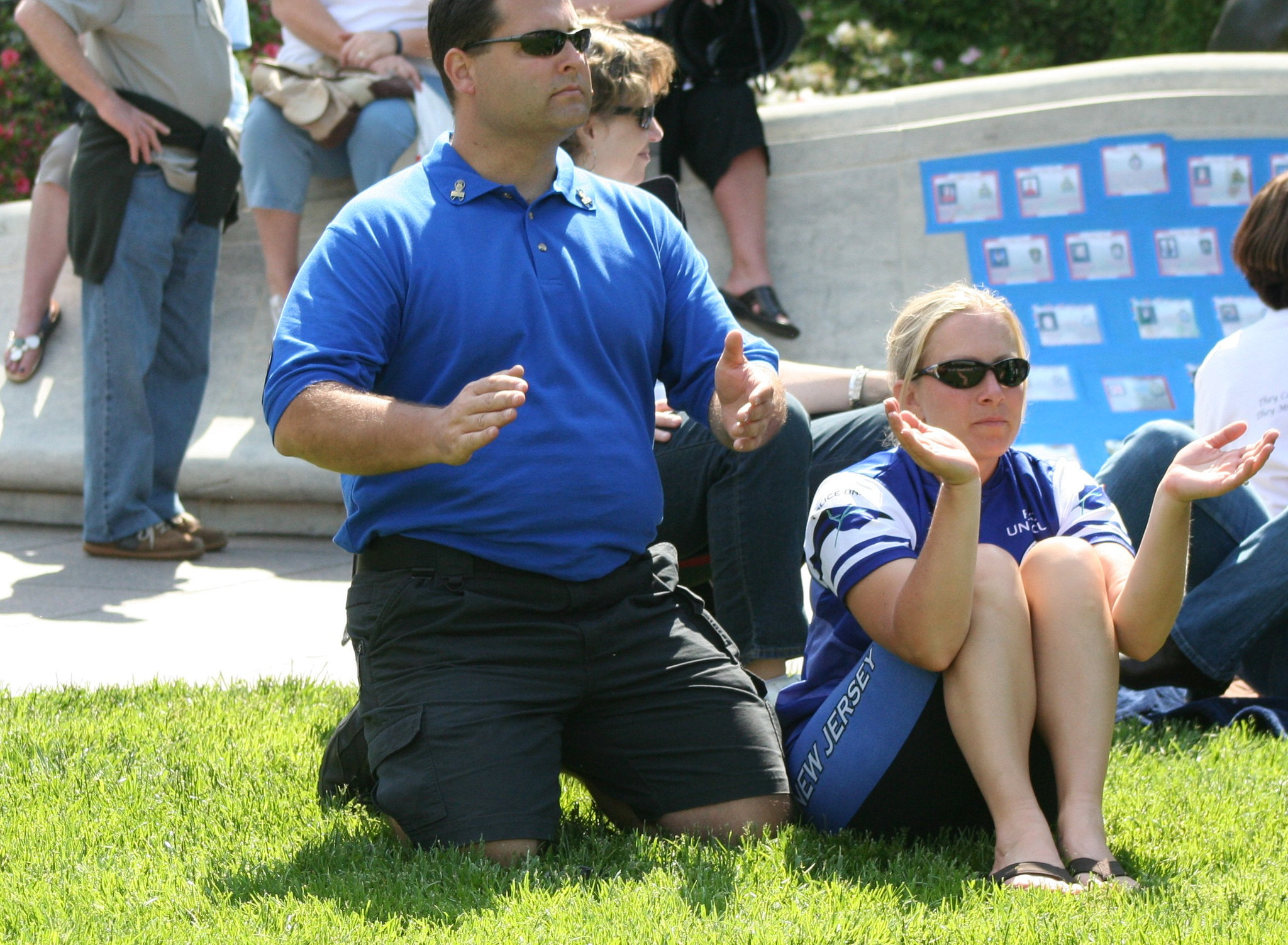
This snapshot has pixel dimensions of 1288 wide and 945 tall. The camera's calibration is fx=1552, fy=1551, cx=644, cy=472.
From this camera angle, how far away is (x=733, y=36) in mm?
7121

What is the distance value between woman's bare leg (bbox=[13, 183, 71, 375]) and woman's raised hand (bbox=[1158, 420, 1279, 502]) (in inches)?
209

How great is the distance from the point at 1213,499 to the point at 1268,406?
0.30 m

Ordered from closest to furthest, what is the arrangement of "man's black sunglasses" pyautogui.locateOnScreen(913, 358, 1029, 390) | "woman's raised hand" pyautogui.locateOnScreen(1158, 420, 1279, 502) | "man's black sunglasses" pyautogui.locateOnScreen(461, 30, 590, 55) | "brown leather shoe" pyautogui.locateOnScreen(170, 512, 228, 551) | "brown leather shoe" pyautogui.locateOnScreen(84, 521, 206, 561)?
"woman's raised hand" pyautogui.locateOnScreen(1158, 420, 1279, 502) < "man's black sunglasses" pyautogui.locateOnScreen(913, 358, 1029, 390) < "man's black sunglasses" pyautogui.locateOnScreen(461, 30, 590, 55) < "brown leather shoe" pyautogui.locateOnScreen(84, 521, 206, 561) < "brown leather shoe" pyautogui.locateOnScreen(170, 512, 228, 551)

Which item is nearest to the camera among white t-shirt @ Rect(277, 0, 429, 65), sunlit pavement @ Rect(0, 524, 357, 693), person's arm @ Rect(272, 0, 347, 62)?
sunlit pavement @ Rect(0, 524, 357, 693)

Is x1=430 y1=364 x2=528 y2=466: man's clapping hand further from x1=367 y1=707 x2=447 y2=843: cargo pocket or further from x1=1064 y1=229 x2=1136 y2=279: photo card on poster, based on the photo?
x1=1064 y1=229 x2=1136 y2=279: photo card on poster

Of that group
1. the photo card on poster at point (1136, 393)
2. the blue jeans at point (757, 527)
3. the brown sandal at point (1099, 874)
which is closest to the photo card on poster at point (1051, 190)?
the photo card on poster at point (1136, 393)

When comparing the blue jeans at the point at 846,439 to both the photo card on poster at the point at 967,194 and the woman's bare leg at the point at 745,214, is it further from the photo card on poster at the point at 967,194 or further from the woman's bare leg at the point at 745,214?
the photo card on poster at the point at 967,194

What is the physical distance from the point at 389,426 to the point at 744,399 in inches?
31.7

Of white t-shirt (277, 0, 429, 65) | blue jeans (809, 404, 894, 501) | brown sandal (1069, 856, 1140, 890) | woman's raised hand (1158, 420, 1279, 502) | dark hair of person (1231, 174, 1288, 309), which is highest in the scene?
white t-shirt (277, 0, 429, 65)

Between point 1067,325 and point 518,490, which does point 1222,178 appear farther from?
point 518,490

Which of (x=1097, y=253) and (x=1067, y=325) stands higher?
(x=1097, y=253)

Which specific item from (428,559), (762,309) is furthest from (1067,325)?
(428,559)

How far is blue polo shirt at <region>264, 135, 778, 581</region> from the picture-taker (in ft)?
10.4

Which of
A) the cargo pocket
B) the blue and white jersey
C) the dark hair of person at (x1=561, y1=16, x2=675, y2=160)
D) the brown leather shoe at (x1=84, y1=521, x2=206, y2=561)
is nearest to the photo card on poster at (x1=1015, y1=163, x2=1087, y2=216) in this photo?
the dark hair of person at (x1=561, y1=16, x2=675, y2=160)
